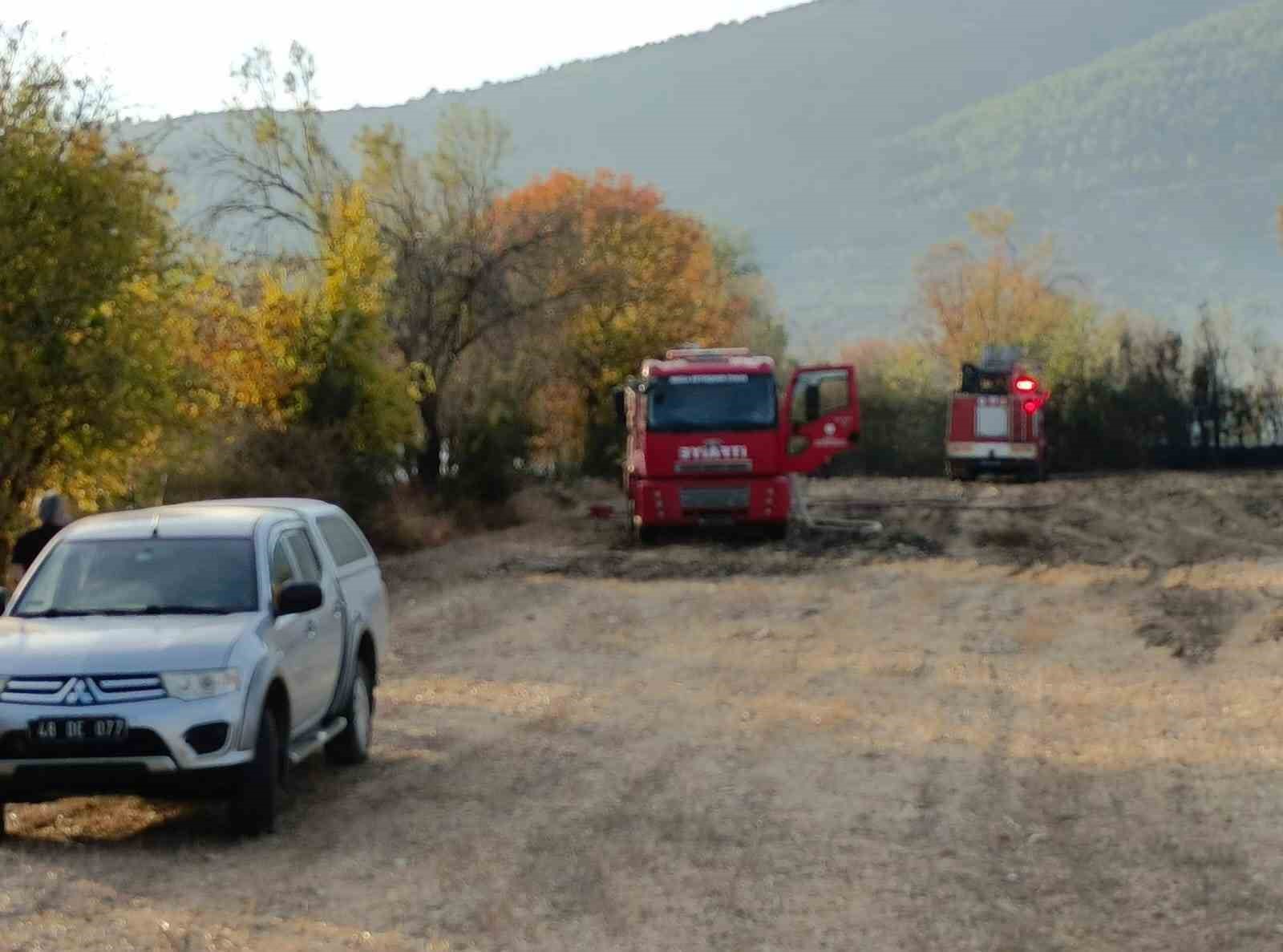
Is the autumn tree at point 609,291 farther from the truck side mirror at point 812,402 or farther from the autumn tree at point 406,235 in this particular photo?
the truck side mirror at point 812,402

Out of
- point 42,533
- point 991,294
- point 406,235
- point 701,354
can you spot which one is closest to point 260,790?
point 42,533

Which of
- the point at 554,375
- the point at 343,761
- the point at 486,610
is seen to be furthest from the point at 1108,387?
the point at 343,761

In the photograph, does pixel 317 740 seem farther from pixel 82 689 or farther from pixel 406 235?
pixel 406 235

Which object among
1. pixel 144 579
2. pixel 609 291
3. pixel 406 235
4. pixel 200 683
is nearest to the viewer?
pixel 200 683

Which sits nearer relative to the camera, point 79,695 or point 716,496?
point 79,695

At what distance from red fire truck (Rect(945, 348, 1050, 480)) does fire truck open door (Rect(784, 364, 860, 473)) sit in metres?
25.1

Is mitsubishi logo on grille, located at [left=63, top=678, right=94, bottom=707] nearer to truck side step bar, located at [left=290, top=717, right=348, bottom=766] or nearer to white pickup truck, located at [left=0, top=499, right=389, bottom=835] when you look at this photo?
white pickup truck, located at [left=0, top=499, right=389, bottom=835]

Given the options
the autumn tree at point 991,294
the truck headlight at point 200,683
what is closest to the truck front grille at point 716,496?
the truck headlight at point 200,683

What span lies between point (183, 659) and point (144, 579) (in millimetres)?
1274

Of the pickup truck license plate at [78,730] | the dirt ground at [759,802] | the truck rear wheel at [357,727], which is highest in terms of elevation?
the pickup truck license plate at [78,730]

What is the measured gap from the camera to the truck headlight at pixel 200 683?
923 centimetres

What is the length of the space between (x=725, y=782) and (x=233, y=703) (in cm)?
325

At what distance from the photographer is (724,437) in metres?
30.5

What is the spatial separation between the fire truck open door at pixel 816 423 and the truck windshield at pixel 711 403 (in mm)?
448
